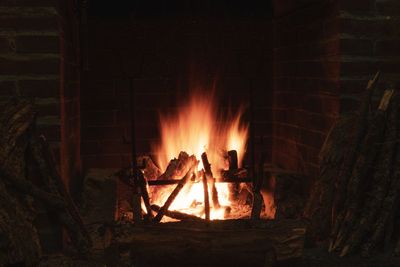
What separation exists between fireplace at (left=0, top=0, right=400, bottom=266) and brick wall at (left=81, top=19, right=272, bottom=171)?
0.01 meters

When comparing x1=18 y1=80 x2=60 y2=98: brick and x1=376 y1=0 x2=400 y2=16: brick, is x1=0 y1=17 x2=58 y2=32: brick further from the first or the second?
x1=376 y1=0 x2=400 y2=16: brick

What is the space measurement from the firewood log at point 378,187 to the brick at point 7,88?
1925 millimetres

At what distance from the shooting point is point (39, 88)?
9.78 ft

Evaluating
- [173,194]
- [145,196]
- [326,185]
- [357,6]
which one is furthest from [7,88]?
[357,6]

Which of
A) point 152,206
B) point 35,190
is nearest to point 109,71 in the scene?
point 152,206

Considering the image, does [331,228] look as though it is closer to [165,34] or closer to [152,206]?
[152,206]

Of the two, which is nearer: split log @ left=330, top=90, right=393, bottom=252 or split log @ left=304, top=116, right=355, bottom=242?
split log @ left=330, top=90, right=393, bottom=252

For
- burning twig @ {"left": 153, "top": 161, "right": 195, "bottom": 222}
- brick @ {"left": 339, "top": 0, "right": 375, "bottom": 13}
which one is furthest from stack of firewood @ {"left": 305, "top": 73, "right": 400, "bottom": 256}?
burning twig @ {"left": 153, "top": 161, "right": 195, "bottom": 222}

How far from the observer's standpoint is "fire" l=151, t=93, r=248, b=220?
12.8 feet

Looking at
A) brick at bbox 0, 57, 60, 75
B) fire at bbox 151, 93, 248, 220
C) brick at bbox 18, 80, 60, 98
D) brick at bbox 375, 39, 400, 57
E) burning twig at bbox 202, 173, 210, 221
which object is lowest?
burning twig at bbox 202, 173, 210, 221

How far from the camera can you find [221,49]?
13.6ft

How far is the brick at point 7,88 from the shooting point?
295 cm

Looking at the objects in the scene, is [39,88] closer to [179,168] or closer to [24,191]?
[24,191]

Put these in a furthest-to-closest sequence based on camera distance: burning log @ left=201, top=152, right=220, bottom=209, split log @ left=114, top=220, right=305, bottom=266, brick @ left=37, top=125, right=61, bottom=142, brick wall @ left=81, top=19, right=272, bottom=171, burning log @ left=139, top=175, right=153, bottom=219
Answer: brick wall @ left=81, top=19, right=272, bottom=171 → burning log @ left=201, top=152, right=220, bottom=209 → burning log @ left=139, top=175, right=153, bottom=219 → brick @ left=37, top=125, right=61, bottom=142 → split log @ left=114, top=220, right=305, bottom=266
